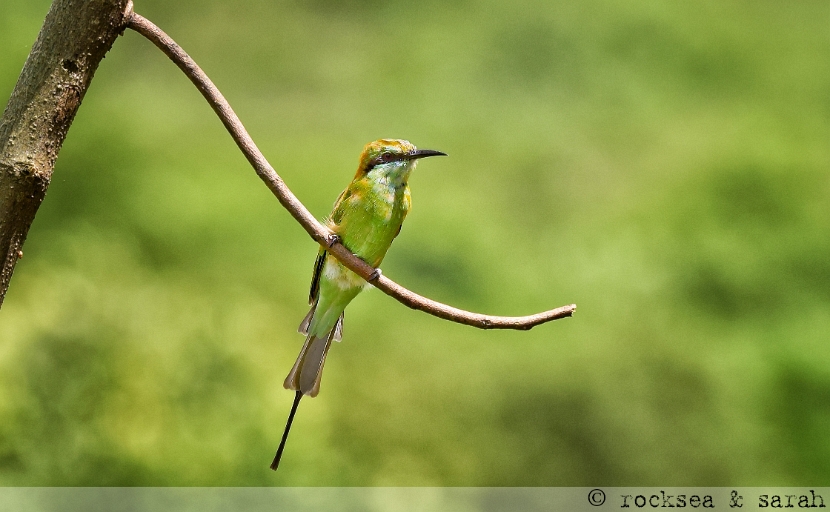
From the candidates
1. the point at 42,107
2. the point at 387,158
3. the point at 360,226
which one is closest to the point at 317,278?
the point at 360,226

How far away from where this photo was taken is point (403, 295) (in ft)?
3.63

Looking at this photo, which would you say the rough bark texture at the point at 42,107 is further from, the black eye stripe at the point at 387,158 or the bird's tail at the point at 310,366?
the black eye stripe at the point at 387,158

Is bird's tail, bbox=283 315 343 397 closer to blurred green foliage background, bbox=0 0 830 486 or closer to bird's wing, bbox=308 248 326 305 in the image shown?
bird's wing, bbox=308 248 326 305

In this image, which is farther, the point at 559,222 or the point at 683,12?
the point at 683,12

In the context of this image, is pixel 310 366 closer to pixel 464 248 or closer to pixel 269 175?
pixel 269 175

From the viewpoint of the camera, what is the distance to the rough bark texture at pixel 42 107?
0.92 m

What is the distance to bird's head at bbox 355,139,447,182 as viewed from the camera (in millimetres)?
1668

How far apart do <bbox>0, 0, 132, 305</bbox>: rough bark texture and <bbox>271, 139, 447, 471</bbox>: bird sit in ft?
2.32

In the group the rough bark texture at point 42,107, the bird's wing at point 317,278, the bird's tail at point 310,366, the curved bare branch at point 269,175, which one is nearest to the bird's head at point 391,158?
the bird's wing at point 317,278

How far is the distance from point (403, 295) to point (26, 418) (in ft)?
6.73

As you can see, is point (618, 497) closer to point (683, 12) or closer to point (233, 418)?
point (233, 418)

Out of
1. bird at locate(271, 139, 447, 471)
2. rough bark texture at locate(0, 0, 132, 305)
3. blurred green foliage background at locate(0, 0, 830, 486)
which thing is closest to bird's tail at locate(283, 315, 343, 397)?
bird at locate(271, 139, 447, 471)

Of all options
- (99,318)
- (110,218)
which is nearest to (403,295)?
(99,318)

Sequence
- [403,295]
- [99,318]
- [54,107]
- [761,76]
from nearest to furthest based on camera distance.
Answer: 1. [54,107]
2. [403,295]
3. [99,318]
4. [761,76]
